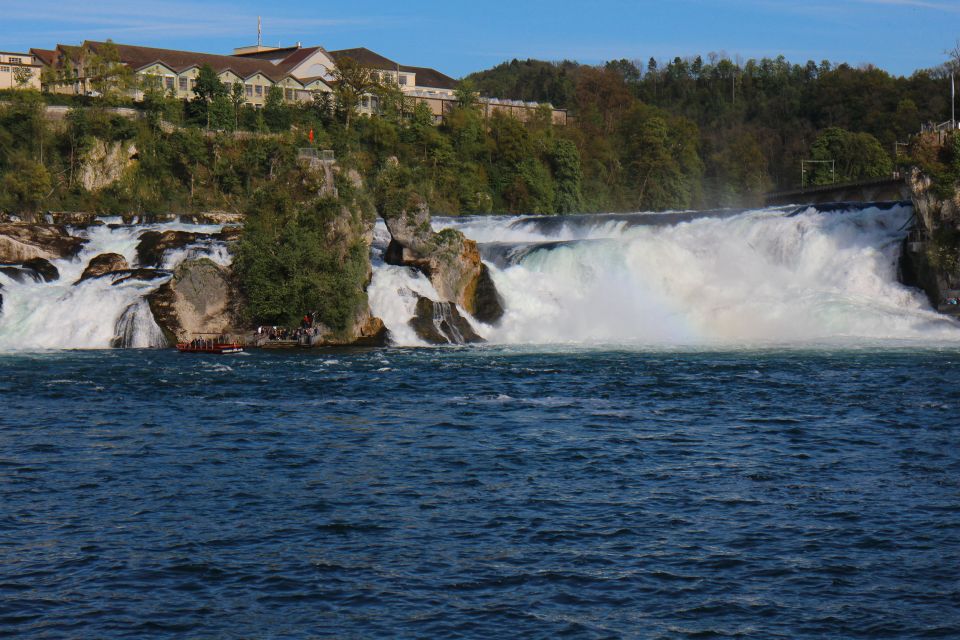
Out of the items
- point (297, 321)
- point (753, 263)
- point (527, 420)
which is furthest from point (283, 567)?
point (753, 263)

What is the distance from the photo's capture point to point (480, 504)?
23422 mm

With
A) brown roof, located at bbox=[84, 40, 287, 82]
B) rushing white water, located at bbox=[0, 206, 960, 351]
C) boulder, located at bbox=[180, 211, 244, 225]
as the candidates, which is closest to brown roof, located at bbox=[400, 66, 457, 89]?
brown roof, located at bbox=[84, 40, 287, 82]

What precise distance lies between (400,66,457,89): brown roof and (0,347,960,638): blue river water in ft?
294

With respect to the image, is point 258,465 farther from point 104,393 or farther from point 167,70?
point 167,70

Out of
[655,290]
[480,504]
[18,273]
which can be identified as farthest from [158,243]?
[480,504]

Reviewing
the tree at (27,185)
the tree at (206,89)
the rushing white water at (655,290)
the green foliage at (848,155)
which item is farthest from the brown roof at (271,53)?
the rushing white water at (655,290)

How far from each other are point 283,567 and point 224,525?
286cm

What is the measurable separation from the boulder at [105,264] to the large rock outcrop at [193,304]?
190 inches

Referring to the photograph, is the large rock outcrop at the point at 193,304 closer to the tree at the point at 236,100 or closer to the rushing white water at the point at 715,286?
the rushing white water at the point at 715,286

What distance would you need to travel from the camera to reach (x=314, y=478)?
25.6 m

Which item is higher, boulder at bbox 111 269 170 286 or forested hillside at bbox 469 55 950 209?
forested hillside at bbox 469 55 950 209

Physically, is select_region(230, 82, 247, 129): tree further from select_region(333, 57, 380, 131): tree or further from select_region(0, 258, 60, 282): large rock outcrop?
select_region(0, 258, 60, 282): large rock outcrop

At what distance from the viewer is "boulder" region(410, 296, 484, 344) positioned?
49.8 m

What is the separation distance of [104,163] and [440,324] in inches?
1755
